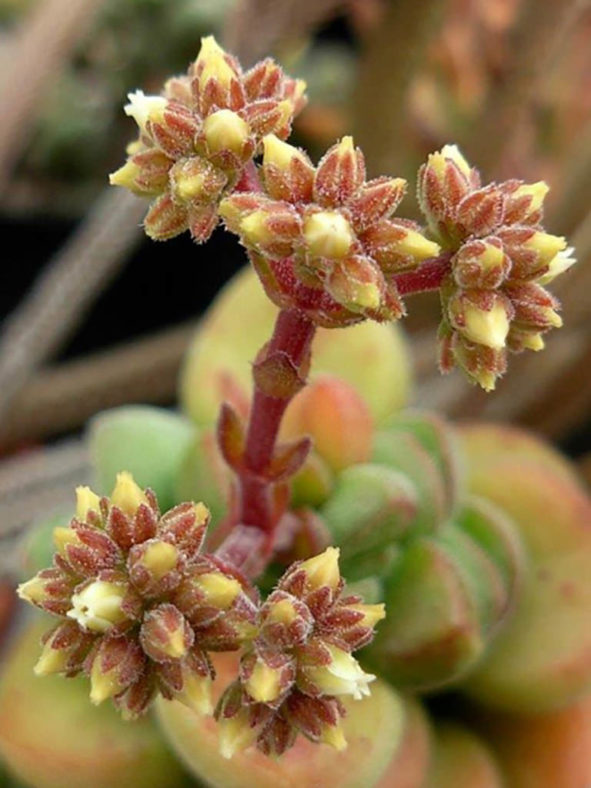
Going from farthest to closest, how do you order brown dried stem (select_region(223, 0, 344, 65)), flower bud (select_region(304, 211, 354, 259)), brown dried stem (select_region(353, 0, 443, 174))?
brown dried stem (select_region(353, 0, 443, 174)), brown dried stem (select_region(223, 0, 344, 65)), flower bud (select_region(304, 211, 354, 259))

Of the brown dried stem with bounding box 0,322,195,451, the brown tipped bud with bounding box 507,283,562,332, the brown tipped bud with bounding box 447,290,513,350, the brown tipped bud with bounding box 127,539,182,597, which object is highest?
the brown tipped bud with bounding box 507,283,562,332

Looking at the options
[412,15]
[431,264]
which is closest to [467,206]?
[431,264]

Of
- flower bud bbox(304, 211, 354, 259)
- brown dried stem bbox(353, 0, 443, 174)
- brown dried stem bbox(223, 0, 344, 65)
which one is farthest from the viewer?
brown dried stem bbox(353, 0, 443, 174)

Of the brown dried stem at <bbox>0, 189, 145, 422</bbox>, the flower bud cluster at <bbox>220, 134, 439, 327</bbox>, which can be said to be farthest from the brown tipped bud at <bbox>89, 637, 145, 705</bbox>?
the brown dried stem at <bbox>0, 189, 145, 422</bbox>

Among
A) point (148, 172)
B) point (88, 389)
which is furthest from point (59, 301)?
point (148, 172)

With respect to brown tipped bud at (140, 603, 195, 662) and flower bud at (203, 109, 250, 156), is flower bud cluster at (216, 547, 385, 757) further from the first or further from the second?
flower bud at (203, 109, 250, 156)

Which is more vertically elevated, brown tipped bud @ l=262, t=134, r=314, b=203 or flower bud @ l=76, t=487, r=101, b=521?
brown tipped bud @ l=262, t=134, r=314, b=203

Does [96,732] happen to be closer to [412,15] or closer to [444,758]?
[444,758]

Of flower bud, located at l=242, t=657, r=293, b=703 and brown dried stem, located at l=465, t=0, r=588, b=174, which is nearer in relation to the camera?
flower bud, located at l=242, t=657, r=293, b=703
